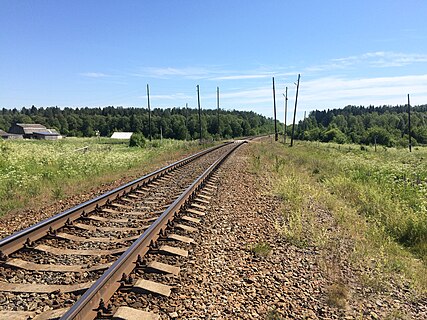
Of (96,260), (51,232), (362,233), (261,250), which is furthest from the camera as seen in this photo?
(362,233)

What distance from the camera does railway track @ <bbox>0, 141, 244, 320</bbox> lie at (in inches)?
144

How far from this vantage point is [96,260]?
493 centimetres

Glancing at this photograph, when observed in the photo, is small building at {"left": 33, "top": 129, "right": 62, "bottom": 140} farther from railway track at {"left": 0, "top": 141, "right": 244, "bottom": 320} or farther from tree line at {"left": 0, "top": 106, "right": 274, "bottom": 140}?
railway track at {"left": 0, "top": 141, "right": 244, "bottom": 320}

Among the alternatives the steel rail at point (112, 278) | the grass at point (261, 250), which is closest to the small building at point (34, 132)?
the steel rail at point (112, 278)

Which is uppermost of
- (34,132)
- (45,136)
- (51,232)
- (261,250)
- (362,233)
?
(34,132)

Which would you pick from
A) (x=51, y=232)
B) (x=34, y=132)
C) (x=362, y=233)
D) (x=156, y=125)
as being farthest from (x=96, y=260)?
(x=34, y=132)

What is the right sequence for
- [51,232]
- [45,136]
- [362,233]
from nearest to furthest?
[51,232], [362,233], [45,136]

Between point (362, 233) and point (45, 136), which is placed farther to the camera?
point (45, 136)

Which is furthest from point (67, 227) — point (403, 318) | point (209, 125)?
point (209, 125)

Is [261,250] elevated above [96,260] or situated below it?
below

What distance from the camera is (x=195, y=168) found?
612 inches

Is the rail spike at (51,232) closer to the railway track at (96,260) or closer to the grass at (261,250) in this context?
the railway track at (96,260)

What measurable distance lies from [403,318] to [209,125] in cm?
12242

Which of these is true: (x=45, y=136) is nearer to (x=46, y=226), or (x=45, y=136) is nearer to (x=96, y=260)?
(x=46, y=226)
